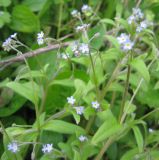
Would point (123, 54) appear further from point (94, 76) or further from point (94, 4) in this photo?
point (94, 4)

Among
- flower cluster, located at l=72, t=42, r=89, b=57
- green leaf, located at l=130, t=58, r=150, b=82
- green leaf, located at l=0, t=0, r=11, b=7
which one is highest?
green leaf, located at l=0, t=0, r=11, b=7

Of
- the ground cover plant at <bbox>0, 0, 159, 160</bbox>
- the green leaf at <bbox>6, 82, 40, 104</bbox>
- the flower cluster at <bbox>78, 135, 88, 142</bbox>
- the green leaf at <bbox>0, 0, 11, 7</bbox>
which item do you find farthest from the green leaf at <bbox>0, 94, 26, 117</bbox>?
the green leaf at <bbox>0, 0, 11, 7</bbox>

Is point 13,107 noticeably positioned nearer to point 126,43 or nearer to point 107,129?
point 107,129

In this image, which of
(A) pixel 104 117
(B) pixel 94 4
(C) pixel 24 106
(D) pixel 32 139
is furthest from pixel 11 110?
(B) pixel 94 4

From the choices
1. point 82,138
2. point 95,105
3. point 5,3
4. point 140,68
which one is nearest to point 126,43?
point 140,68

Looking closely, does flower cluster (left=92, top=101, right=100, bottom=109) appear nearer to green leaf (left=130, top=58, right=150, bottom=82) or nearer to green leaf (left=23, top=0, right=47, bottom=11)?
green leaf (left=130, top=58, right=150, bottom=82)
